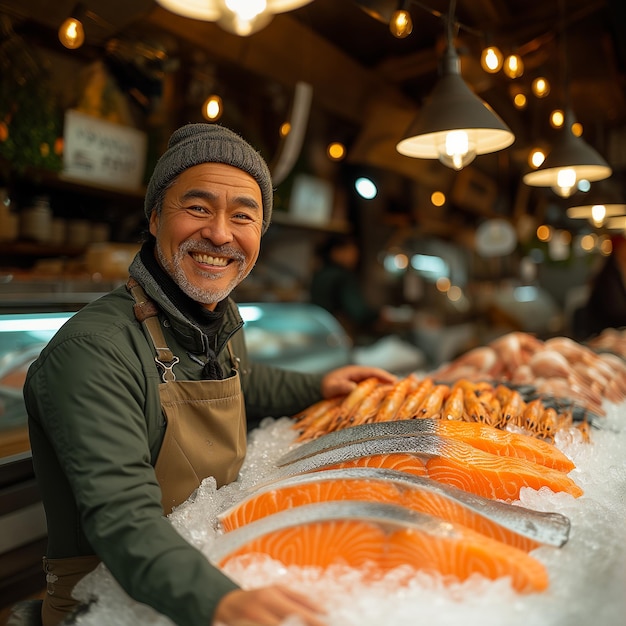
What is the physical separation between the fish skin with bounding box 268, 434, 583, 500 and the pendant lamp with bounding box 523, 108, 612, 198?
6.74 feet

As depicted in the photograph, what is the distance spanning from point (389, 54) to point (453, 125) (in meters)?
3.46

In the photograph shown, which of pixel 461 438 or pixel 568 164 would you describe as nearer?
pixel 461 438

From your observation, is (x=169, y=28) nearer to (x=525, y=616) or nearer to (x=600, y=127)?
(x=525, y=616)

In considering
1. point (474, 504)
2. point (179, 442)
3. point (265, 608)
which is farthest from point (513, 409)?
point (265, 608)

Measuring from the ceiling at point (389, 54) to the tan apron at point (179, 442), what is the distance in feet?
6.48

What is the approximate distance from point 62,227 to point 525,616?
11.6 feet

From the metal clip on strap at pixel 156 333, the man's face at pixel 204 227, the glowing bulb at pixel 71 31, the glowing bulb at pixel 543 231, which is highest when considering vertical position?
the glowing bulb at pixel 71 31

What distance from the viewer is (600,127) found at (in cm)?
561

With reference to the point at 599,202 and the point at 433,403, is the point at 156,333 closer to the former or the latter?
the point at 433,403

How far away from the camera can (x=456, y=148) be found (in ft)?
7.47

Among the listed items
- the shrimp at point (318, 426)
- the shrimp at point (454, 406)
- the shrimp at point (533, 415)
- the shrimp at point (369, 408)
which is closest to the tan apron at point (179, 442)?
the shrimp at point (318, 426)

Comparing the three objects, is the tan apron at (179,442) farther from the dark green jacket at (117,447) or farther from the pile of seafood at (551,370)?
the pile of seafood at (551,370)

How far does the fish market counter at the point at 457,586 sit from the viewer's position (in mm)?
1062

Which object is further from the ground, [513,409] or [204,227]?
[204,227]
